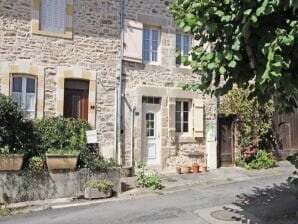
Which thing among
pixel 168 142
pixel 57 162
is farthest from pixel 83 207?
pixel 168 142

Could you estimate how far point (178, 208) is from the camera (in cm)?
825

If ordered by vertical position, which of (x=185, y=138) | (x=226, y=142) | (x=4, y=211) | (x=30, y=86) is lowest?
(x=4, y=211)

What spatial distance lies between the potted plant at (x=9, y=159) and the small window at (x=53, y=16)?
384 centimetres

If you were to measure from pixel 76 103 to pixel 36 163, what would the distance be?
2.74 metres

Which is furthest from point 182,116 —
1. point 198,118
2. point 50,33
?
point 50,33

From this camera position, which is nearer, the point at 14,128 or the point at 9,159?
the point at 9,159

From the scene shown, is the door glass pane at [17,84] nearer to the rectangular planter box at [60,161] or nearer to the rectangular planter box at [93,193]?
the rectangular planter box at [60,161]

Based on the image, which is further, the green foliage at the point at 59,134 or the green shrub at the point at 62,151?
the green foliage at the point at 59,134

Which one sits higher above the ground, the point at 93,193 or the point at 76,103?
the point at 76,103

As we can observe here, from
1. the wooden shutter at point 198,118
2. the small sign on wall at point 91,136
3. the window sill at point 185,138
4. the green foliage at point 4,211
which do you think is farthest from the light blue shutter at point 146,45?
the green foliage at point 4,211

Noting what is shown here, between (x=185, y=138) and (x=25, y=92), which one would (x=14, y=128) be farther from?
(x=185, y=138)

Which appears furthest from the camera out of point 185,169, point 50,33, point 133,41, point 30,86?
point 185,169

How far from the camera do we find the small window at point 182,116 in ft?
43.5

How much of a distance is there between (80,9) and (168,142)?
498 centimetres
